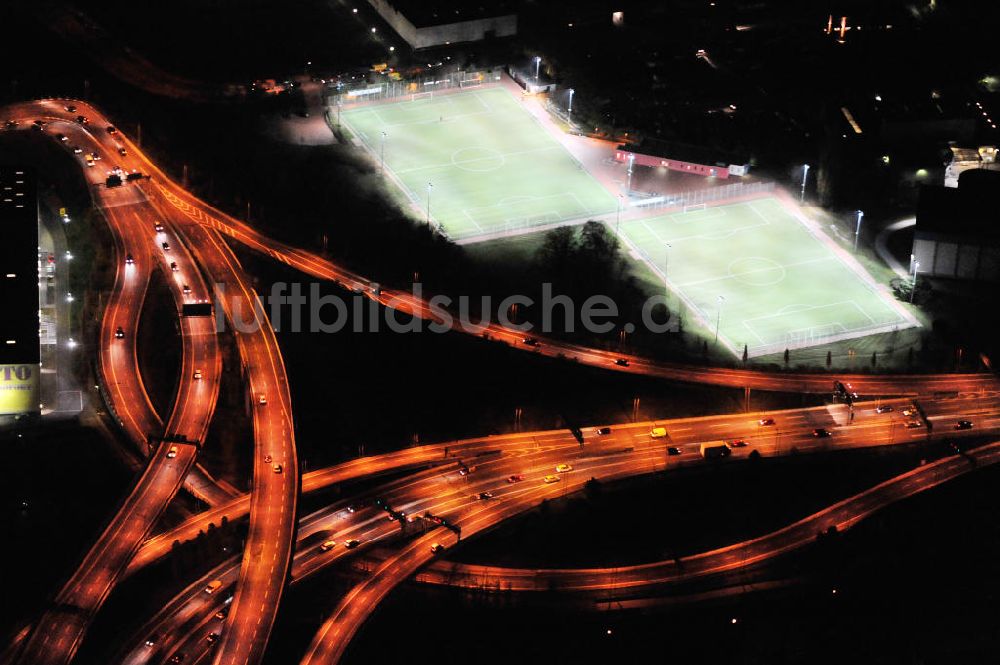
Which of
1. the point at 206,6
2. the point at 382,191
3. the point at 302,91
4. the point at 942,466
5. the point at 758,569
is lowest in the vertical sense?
the point at 758,569

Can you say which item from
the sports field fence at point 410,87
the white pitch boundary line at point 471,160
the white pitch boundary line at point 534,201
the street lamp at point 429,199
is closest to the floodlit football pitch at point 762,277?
the white pitch boundary line at point 534,201

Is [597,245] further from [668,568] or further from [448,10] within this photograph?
[448,10]

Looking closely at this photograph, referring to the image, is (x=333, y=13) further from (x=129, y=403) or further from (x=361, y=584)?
(x=361, y=584)

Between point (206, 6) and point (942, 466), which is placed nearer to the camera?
point (942, 466)

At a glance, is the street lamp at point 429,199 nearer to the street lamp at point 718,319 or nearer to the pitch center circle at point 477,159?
the pitch center circle at point 477,159

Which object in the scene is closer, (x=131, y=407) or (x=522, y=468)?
(x=522, y=468)

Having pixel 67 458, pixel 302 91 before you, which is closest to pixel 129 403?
pixel 67 458

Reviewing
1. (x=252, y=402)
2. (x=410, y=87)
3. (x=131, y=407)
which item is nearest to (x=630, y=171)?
(x=410, y=87)
